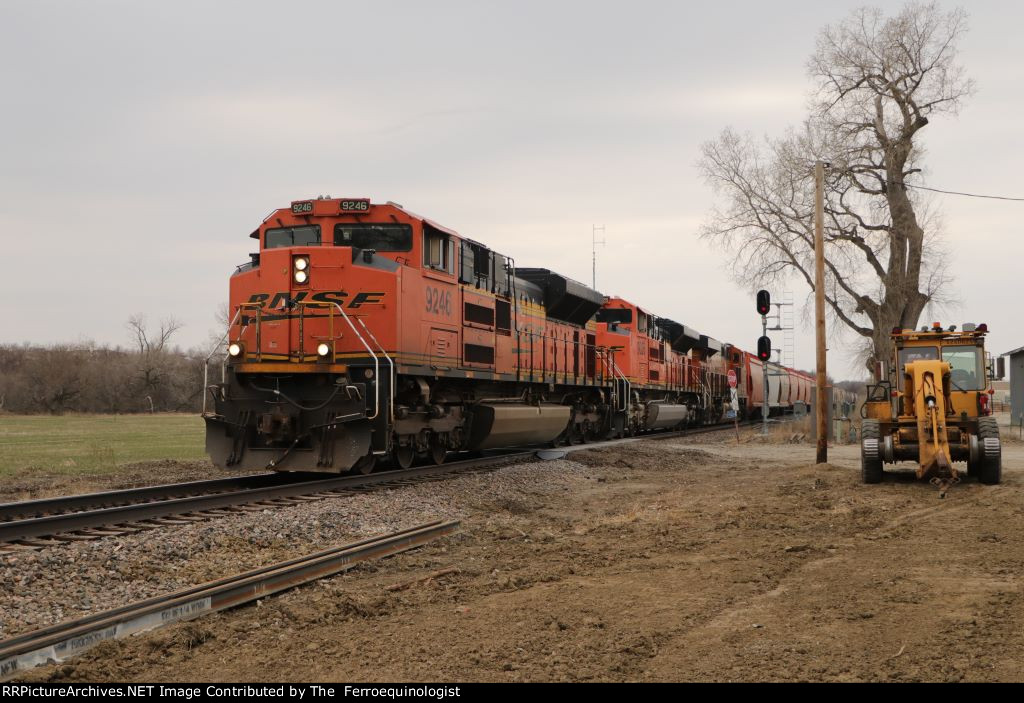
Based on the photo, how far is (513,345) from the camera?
58.6ft

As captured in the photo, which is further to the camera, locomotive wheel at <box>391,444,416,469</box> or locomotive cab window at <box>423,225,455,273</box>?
locomotive wheel at <box>391,444,416,469</box>

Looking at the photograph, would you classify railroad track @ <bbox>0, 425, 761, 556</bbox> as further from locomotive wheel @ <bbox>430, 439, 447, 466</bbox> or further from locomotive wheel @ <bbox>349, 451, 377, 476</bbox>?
locomotive wheel @ <bbox>430, 439, 447, 466</bbox>

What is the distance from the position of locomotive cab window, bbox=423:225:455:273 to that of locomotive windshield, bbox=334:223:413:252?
0.33 m

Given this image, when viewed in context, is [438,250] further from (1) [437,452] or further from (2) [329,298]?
(1) [437,452]

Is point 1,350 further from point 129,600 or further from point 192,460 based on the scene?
point 129,600

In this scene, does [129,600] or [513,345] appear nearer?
[129,600]

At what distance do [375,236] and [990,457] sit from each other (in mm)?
10115

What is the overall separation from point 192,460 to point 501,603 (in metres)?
14.5

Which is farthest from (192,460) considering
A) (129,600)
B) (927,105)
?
(927,105)

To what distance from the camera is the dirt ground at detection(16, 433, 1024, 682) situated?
500cm

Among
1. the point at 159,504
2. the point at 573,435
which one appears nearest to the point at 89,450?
the point at 573,435

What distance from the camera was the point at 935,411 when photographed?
1407 centimetres

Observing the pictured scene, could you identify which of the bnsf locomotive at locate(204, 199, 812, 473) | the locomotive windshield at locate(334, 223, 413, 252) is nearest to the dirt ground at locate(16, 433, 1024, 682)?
the bnsf locomotive at locate(204, 199, 812, 473)

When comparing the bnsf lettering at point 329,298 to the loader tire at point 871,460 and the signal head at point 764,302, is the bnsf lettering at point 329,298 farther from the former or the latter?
the signal head at point 764,302
